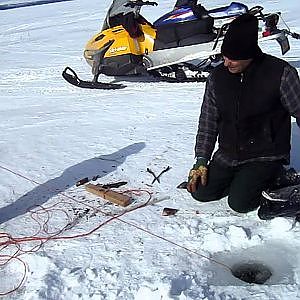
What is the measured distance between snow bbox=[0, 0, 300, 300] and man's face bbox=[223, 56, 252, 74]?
859 millimetres

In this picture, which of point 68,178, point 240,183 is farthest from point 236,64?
point 68,178

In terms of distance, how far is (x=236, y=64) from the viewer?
127 inches

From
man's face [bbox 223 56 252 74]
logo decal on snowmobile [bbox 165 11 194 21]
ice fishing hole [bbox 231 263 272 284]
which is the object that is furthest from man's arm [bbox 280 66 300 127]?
logo decal on snowmobile [bbox 165 11 194 21]

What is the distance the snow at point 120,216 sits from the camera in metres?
2.73

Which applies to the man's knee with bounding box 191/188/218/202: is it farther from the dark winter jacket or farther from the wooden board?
the wooden board

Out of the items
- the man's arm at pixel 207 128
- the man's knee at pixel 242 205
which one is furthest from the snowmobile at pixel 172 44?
the man's knee at pixel 242 205

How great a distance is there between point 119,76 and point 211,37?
150 cm

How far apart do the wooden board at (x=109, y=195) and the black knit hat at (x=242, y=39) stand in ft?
3.79

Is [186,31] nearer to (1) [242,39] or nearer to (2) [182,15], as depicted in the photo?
(2) [182,15]

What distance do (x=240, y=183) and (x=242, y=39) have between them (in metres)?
0.89

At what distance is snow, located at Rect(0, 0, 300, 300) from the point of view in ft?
8.95

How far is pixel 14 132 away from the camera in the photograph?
17.7ft

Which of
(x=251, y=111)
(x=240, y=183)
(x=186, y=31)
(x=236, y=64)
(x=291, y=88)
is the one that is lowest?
(x=240, y=183)

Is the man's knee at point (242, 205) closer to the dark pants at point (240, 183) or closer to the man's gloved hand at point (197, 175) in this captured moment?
the dark pants at point (240, 183)
